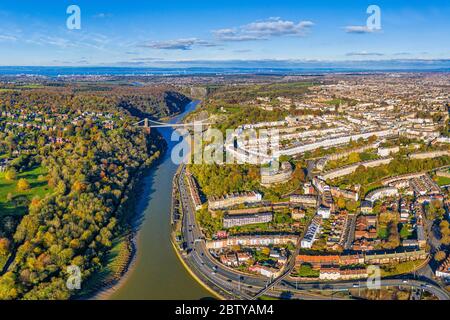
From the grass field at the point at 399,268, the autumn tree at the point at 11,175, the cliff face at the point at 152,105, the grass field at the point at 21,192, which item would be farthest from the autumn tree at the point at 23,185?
the cliff face at the point at 152,105

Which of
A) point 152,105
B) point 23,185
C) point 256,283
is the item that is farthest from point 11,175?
point 152,105

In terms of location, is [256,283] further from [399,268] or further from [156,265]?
[399,268]

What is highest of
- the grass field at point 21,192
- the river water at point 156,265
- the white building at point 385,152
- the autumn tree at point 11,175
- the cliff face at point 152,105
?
the cliff face at point 152,105

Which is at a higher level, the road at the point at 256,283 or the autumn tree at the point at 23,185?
the autumn tree at the point at 23,185

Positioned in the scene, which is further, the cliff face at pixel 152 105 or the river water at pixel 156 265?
the cliff face at pixel 152 105

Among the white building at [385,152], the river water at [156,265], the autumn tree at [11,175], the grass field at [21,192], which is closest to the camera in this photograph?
the river water at [156,265]

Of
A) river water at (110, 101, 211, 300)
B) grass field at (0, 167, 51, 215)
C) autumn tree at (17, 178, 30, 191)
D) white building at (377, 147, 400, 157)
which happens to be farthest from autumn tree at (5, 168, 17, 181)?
white building at (377, 147, 400, 157)

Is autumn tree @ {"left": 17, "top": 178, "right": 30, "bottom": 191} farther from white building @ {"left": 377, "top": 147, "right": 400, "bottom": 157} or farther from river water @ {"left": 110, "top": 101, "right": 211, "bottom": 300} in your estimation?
white building @ {"left": 377, "top": 147, "right": 400, "bottom": 157}

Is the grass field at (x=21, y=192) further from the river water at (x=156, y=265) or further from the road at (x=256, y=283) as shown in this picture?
the road at (x=256, y=283)

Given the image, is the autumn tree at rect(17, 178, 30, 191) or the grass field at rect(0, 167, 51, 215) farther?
the autumn tree at rect(17, 178, 30, 191)
